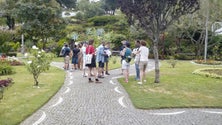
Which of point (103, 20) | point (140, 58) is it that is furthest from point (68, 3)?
point (140, 58)

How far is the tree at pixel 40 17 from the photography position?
28562 millimetres

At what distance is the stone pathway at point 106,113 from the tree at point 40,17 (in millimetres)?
20080

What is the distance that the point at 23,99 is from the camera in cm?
910

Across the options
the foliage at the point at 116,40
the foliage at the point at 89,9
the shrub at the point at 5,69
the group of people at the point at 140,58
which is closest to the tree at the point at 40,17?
the foliage at the point at 116,40

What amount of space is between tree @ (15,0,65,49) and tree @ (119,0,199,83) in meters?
18.0

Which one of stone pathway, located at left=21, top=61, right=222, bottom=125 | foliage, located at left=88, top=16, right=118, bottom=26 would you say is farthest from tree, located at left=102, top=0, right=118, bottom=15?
stone pathway, located at left=21, top=61, right=222, bottom=125

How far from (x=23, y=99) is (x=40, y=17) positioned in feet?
70.0

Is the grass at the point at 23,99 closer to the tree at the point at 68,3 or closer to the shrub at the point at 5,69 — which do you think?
the shrub at the point at 5,69

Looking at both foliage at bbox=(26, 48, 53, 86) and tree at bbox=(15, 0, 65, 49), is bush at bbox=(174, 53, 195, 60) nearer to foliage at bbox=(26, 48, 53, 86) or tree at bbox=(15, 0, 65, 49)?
tree at bbox=(15, 0, 65, 49)

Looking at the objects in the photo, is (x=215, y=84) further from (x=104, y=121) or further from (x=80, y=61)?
(x=80, y=61)

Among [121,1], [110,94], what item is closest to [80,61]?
[121,1]

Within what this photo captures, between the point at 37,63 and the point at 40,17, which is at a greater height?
the point at 40,17

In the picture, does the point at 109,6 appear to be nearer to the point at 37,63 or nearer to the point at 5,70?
the point at 5,70

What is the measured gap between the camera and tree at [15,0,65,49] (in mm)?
28562
